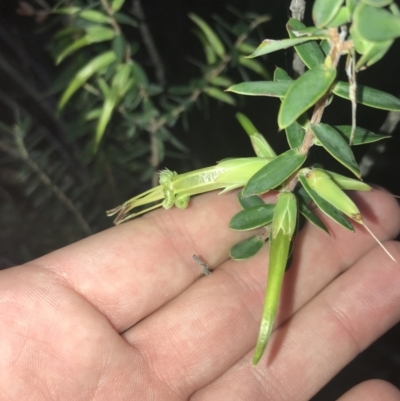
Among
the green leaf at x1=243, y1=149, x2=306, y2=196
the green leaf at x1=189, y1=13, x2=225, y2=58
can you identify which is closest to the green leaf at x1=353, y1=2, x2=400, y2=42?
the green leaf at x1=243, y1=149, x2=306, y2=196

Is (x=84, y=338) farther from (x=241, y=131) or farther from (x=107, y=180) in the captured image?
(x=241, y=131)

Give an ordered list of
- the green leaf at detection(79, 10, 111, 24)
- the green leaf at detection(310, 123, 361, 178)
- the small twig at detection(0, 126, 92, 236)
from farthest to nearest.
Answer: the small twig at detection(0, 126, 92, 236), the green leaf at detection(79, 10, 111, 24), the green leaf at detection(310, 123, 361, 178)

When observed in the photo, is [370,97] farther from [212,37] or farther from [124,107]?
[124,107]

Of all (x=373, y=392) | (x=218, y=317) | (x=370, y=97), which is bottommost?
(x=373, y=392)

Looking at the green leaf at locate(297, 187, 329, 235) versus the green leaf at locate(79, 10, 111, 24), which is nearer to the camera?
the green leaf at locate(297, 187, 329, 235)

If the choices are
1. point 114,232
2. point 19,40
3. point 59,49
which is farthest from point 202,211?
point 19,40

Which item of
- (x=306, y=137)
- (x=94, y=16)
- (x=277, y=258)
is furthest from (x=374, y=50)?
(x=94, y=16)

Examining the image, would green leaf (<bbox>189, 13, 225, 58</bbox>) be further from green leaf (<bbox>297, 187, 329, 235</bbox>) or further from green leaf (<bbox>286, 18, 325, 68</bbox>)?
green leaf (<bbox>286, 18, 325, 68</bbox>)

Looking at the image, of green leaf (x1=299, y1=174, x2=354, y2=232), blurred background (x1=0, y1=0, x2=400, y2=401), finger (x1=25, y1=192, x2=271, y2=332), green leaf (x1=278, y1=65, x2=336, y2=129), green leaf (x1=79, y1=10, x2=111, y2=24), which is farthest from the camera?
blurred background (x1=0, y1=0, x2=400, y2=401)
